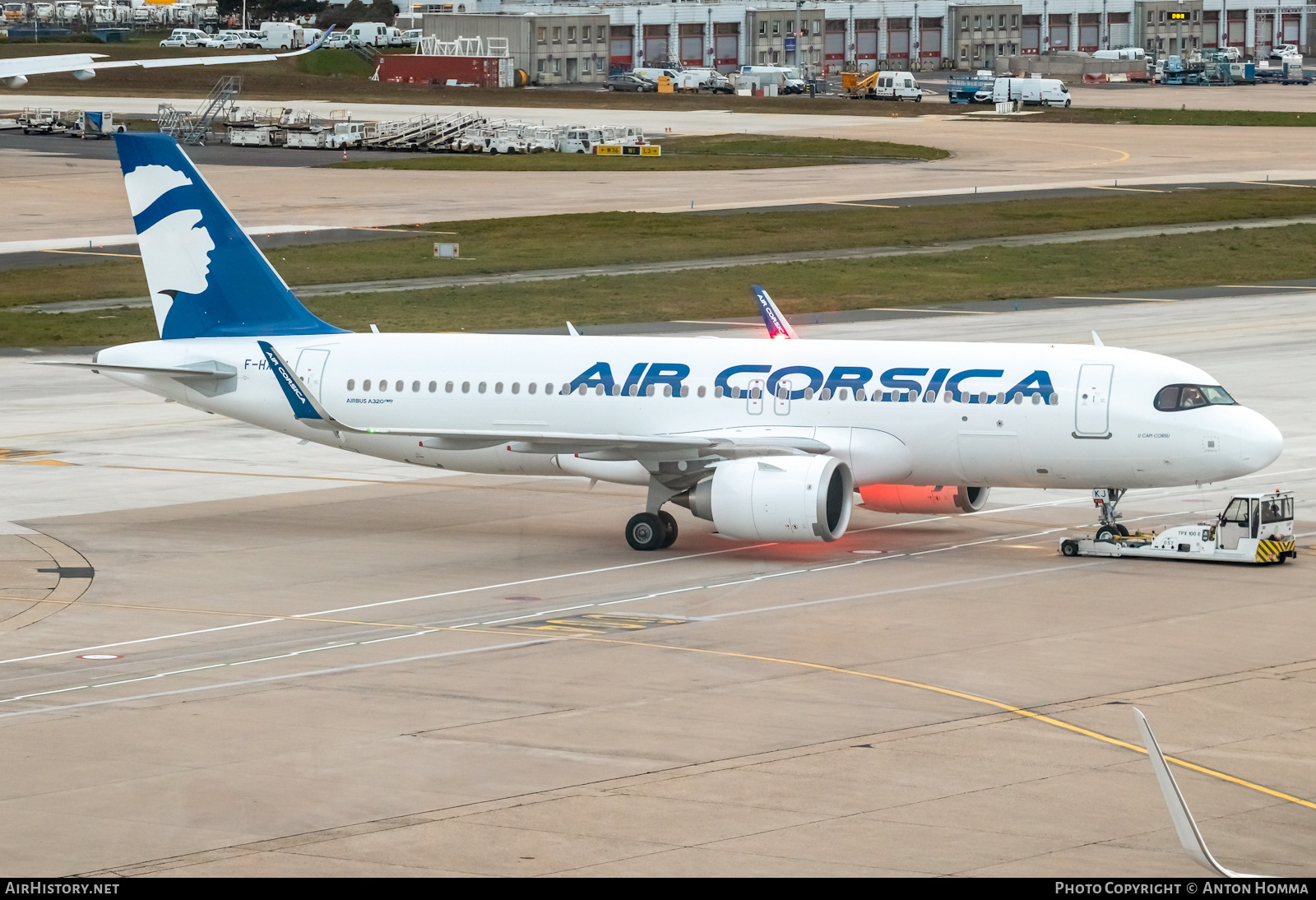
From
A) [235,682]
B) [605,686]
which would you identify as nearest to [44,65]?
[235,682]

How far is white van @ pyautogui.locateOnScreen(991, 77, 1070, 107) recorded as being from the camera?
7254 inches

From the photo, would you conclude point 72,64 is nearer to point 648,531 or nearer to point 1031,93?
point 648,531

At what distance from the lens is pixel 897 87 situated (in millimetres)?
195000

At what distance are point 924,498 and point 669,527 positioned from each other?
5.26 metres

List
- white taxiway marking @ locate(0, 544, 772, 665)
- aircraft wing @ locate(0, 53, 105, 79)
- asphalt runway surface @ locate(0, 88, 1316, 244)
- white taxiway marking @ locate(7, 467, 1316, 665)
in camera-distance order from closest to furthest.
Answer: white taxiway marking @ locate(0, 544, 772, 665)
white taxiway marking @ locate(7, 467, 1316, 665)
aircraft wing @ locate(0, 53, 105, 79)
asphalt runway surface @ locate(0, 88, 1316, 244)

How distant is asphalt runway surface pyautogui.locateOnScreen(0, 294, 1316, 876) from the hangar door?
5.15 feet

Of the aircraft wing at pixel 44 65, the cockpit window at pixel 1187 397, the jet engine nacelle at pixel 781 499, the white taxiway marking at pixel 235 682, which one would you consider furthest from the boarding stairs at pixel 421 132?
the white taxiway marking at pixel 235 682

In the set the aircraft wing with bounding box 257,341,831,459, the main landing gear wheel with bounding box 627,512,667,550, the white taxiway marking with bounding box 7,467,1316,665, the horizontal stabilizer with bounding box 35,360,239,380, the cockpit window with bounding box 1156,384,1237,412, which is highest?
the cockpit window with bounding box 1156,384,1237,412

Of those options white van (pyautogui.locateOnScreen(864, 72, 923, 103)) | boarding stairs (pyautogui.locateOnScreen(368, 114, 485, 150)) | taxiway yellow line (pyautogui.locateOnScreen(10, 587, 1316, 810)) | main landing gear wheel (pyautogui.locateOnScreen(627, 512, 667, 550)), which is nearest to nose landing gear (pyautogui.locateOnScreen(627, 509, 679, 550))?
main landing gear wheel (pyautogui.locateOnScreen(627, 512, 667, 550))

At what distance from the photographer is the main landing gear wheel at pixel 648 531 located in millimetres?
38750

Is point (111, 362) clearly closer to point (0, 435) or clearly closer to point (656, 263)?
point (0, 435)

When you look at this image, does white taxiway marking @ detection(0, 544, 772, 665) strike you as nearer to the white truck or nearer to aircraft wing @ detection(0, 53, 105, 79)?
aircraft wing @ detection(0, 53, 105, 79)

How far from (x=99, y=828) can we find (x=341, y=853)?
2.98 metres

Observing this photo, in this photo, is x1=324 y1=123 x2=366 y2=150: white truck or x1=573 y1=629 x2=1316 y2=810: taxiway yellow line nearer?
x1=573 y1=629 x2=1316 y2=810: taxiway yellow line
